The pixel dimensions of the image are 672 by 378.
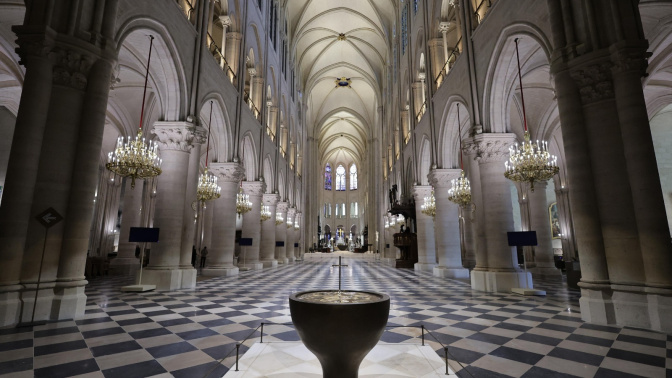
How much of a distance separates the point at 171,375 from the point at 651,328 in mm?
5943

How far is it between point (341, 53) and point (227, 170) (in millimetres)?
22429

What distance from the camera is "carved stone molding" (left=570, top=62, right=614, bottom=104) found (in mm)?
5129

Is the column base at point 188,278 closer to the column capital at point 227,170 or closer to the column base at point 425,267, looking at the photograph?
the column capital at point 227,170

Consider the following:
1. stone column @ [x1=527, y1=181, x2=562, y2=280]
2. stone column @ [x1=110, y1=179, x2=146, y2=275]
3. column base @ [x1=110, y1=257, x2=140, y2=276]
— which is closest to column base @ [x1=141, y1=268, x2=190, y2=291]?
column base @ [x1=110, y1=257, x2=140, y2=276]

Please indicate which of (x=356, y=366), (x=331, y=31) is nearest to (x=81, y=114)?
(x=356, y=366)

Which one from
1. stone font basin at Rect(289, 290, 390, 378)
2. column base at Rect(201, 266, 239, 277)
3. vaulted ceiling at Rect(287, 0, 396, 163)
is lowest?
column base at Rect(201, 266, 239, 277)

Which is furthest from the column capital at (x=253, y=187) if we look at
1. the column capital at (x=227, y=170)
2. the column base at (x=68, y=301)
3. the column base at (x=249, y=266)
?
the column base at (x=68, y=301)

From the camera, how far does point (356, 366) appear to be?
87.4 inches

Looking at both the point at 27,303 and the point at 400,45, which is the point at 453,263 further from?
the point at 400,45

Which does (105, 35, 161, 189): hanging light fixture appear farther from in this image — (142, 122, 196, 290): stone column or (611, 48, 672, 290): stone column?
(611, 48, 672, 290): stone column

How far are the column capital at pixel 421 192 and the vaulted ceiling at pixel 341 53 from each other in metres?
13.4

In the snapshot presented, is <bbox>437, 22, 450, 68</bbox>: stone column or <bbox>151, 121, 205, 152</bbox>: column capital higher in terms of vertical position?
<bbox>437, 22, 450, 68</bbox>: stone column

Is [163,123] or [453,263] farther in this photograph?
[453,263]

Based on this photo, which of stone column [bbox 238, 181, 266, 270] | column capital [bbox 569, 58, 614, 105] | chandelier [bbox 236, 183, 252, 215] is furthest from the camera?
stone column [bbox 238, 181, 266, 270]
